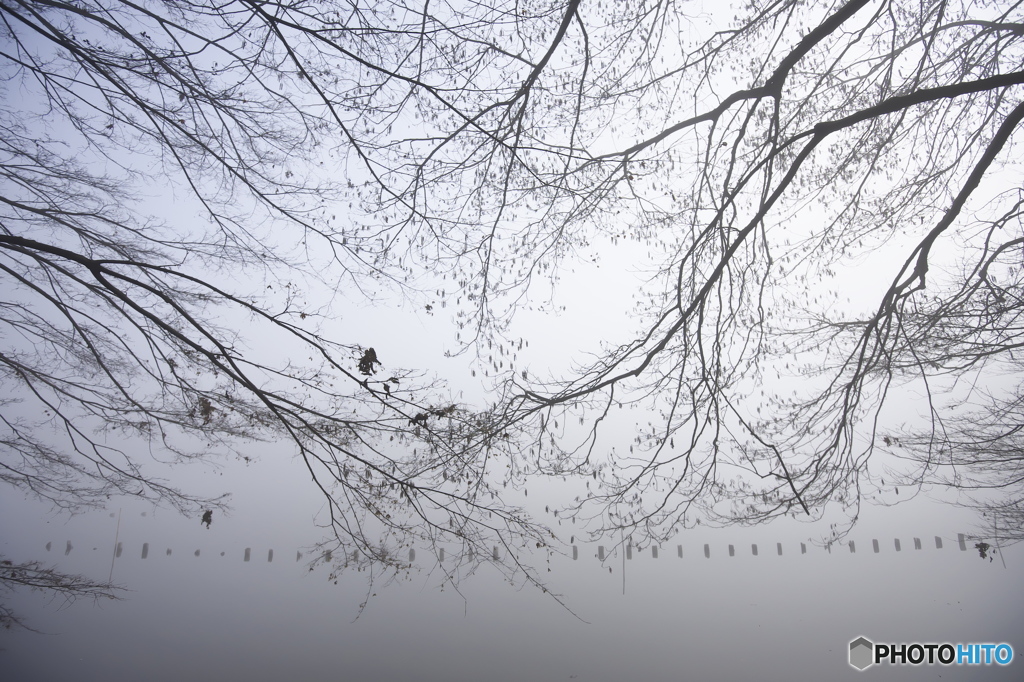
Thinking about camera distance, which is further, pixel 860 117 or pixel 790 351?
pixel 790 351

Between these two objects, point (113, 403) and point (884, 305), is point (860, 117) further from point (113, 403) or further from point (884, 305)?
point (113, 403)

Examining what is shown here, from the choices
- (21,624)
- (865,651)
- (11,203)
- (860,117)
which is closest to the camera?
(860,117)

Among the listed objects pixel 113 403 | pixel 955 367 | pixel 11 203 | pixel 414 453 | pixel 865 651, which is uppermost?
pixel 11 203

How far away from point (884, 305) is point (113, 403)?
5502 millimetres

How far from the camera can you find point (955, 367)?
370 centimetres

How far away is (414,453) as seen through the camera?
3.17 meters

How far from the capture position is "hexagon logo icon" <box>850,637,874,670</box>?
6.80m

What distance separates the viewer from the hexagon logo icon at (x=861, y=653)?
6802 mm

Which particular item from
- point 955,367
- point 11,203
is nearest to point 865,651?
point 955,367

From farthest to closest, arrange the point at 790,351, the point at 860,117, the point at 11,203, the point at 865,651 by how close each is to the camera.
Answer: the point at 865,651, the point at 790,351, the point at 11,203, the point at 860,117

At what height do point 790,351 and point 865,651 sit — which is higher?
point 790,351

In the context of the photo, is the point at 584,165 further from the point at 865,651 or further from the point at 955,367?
the point at 865,651

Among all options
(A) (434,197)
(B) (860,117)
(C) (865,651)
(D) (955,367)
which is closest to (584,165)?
(A) (434,197)

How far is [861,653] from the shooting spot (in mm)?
7145
